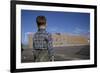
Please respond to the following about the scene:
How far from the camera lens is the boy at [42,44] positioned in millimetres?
1816

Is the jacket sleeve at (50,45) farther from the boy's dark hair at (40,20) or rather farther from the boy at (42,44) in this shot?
the boy's dark hair at (40,20)

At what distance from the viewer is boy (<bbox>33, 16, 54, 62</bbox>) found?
1.82m

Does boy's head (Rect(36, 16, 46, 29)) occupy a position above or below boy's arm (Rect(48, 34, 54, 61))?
above

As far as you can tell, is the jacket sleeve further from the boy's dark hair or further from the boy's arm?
the boy's dark hair

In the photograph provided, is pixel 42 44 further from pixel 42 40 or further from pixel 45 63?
pixel 45 63

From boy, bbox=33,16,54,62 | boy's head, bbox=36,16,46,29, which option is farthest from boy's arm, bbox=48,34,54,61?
boy's head, bbox=36,16,46,29

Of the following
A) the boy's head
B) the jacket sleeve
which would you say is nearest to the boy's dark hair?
the boy's head

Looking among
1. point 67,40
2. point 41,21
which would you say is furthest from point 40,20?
point 67,40

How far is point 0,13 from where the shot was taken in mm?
1714

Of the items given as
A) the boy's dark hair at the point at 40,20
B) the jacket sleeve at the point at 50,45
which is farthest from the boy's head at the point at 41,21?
the jacket sleeve at the point at 50,45

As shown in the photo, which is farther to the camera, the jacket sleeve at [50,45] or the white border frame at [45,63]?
the jacket sleeve at [50,45]

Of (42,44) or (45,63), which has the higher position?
(42,44)

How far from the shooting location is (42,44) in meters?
1.84

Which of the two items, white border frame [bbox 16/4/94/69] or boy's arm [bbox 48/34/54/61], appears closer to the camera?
white border frame [bbox 16/4/94/69]
